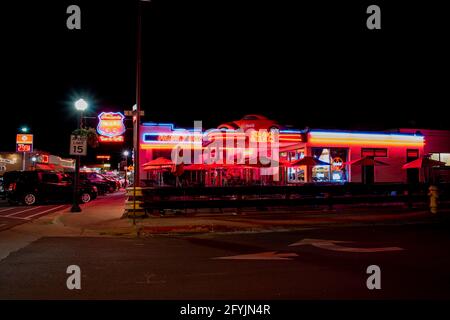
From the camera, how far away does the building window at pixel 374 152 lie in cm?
2892

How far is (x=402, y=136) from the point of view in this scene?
29.5 meters

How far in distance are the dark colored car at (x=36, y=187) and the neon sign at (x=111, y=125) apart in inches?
205

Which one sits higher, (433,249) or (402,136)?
(402,136)

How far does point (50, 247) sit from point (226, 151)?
18.8 metres

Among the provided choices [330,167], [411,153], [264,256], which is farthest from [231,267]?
[411,153]

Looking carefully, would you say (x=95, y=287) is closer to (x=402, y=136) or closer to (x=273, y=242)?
(x=273, y=242)

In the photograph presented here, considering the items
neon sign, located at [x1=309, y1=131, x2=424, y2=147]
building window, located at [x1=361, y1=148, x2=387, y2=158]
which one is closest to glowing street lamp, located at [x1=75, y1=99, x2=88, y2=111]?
neon sign, located at [x1=309, y1=131, x2=424, y2=147]

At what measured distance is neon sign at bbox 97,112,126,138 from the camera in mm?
29766

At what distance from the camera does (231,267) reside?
8.16 metres

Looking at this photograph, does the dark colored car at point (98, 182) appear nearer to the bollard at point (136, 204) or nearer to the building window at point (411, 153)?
the bollard at point (136, 204)

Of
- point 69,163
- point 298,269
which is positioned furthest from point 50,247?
point 69,163

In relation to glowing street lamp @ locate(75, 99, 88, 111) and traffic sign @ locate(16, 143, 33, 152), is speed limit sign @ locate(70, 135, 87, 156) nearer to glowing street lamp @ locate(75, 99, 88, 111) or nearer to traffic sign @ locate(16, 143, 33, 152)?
glowing street lamp @ locate(75, 99, 88, 111)

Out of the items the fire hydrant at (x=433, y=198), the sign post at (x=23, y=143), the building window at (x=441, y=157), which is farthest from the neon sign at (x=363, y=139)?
the sign post at (x=23, y=143)
